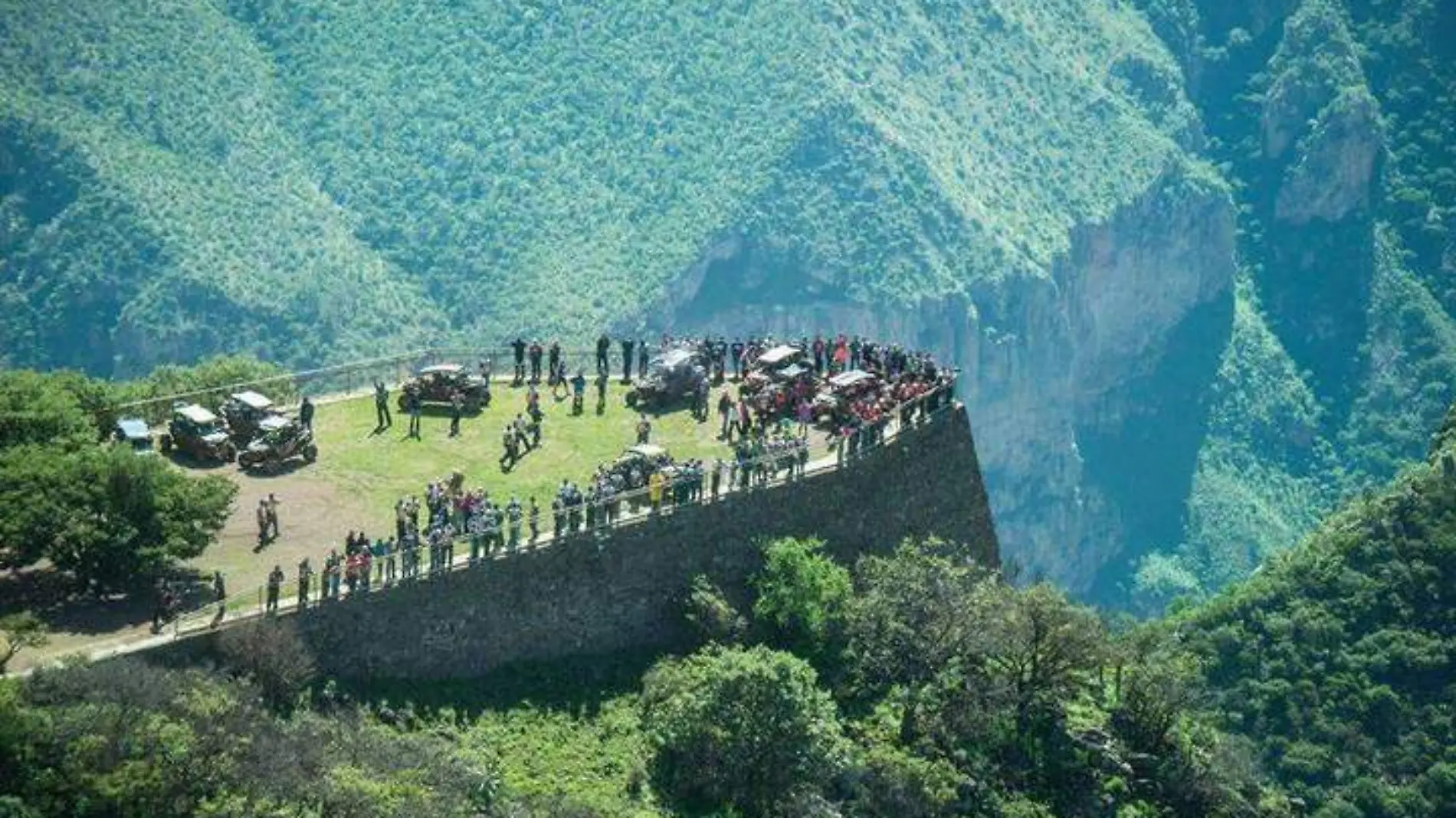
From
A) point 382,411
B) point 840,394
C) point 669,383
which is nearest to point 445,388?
point 382,411

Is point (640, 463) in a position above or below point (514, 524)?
above

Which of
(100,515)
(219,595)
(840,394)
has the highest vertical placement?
(840,394)

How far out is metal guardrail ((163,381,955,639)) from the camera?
6850 cm

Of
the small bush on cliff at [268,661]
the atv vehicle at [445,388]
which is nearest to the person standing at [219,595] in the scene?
the small bush on cliff at [268,661]

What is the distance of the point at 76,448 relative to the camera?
245ft

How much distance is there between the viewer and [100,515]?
69312 millimetres

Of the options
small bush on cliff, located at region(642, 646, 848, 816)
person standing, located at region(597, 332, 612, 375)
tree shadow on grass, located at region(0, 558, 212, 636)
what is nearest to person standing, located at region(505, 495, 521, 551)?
small bush on cliff, located at region(642, 646, 848, 816)

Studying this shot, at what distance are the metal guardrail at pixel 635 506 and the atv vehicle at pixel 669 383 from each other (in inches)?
297

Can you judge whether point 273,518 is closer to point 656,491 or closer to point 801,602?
point 656,491

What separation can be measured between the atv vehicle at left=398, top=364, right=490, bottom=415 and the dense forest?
15.1 m

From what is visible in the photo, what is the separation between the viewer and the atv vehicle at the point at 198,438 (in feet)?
265

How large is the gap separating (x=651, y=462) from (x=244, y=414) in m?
14.6

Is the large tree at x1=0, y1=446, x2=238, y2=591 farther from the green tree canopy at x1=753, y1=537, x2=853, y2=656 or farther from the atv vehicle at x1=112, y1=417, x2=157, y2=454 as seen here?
the green tree canopy at x1=753, y1=537, x2=853, y2=656

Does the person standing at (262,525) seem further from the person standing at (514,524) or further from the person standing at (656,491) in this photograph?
the person standing at (656,491)
